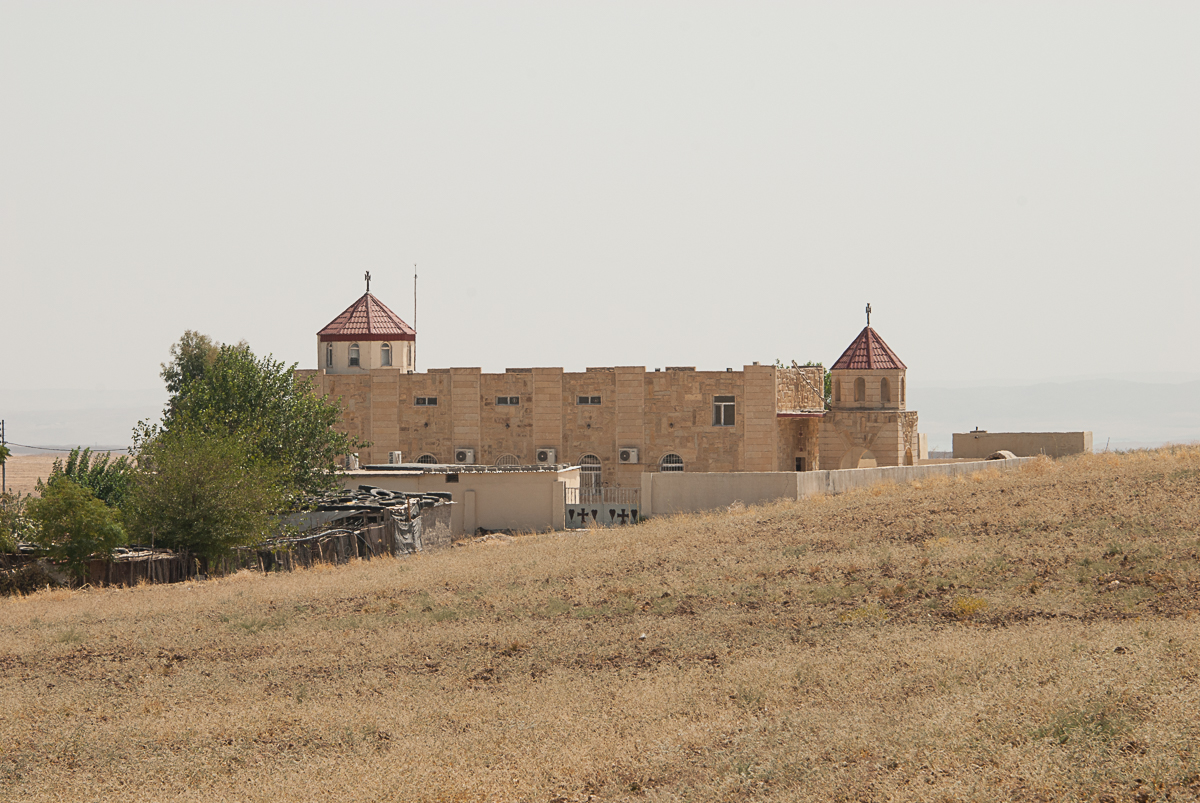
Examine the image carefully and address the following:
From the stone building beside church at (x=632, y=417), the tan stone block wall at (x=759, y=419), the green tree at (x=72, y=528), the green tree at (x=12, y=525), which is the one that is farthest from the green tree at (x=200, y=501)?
the tan stone block wall at (x=759, y=419)

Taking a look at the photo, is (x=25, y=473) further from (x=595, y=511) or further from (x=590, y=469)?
(x=595, y=511)

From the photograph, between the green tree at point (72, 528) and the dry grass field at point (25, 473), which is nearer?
the green tree at point (72, 528)

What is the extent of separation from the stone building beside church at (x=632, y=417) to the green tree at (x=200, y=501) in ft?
72.3

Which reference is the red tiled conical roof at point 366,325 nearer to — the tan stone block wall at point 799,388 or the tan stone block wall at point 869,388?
the tan stone block wall at point 799,388

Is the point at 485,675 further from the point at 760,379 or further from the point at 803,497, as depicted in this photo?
the point at 760,379

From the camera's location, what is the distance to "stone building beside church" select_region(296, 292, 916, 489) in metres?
52.0

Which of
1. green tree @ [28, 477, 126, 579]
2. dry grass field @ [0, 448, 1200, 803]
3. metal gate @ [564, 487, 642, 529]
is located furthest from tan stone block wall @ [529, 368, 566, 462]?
dry grass field @ [0, 448, 1200, 803]

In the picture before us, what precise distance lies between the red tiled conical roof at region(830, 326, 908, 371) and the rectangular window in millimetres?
5751

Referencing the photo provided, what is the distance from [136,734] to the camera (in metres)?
12.8

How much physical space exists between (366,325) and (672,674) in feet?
155

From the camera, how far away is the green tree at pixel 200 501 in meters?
30.3

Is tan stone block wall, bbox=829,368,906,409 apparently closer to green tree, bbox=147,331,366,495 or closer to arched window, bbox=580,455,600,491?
arched window, bbox=580,455,600,491

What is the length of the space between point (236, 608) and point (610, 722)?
40.0 ft

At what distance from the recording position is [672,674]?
14.4 meters
